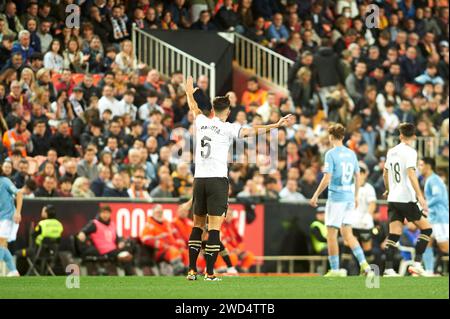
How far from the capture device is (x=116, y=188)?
22922mm

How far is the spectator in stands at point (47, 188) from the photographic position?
72.3 feet

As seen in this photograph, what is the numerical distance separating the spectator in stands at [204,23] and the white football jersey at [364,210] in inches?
276

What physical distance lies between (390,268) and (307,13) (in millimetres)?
12704

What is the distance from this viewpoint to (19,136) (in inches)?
906

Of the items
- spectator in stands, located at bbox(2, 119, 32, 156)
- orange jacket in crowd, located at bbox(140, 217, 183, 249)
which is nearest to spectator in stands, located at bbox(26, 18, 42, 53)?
spectator in stands, located at bbox(2, 119, 32, 156)

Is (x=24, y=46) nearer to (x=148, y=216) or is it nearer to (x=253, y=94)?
(x=148, y=216)

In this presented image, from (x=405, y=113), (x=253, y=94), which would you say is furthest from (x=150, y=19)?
(x=405, y=113)

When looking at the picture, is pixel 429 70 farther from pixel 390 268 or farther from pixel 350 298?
pixel 350 298

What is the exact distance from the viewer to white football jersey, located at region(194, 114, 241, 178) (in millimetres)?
16125

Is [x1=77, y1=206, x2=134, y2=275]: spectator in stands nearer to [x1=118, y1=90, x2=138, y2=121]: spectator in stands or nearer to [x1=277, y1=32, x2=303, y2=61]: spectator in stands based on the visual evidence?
[x1=118, y1=90, x2=138, y2=121]: spectator in stands

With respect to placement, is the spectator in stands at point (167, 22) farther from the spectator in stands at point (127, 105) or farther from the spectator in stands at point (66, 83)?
the spectator in stands at point (66, 83)

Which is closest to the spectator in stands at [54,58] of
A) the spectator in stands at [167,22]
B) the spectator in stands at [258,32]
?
the spectator in stands at [167,22]

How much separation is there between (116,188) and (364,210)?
449cm

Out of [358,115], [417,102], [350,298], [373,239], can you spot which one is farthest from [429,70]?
[350,298]
